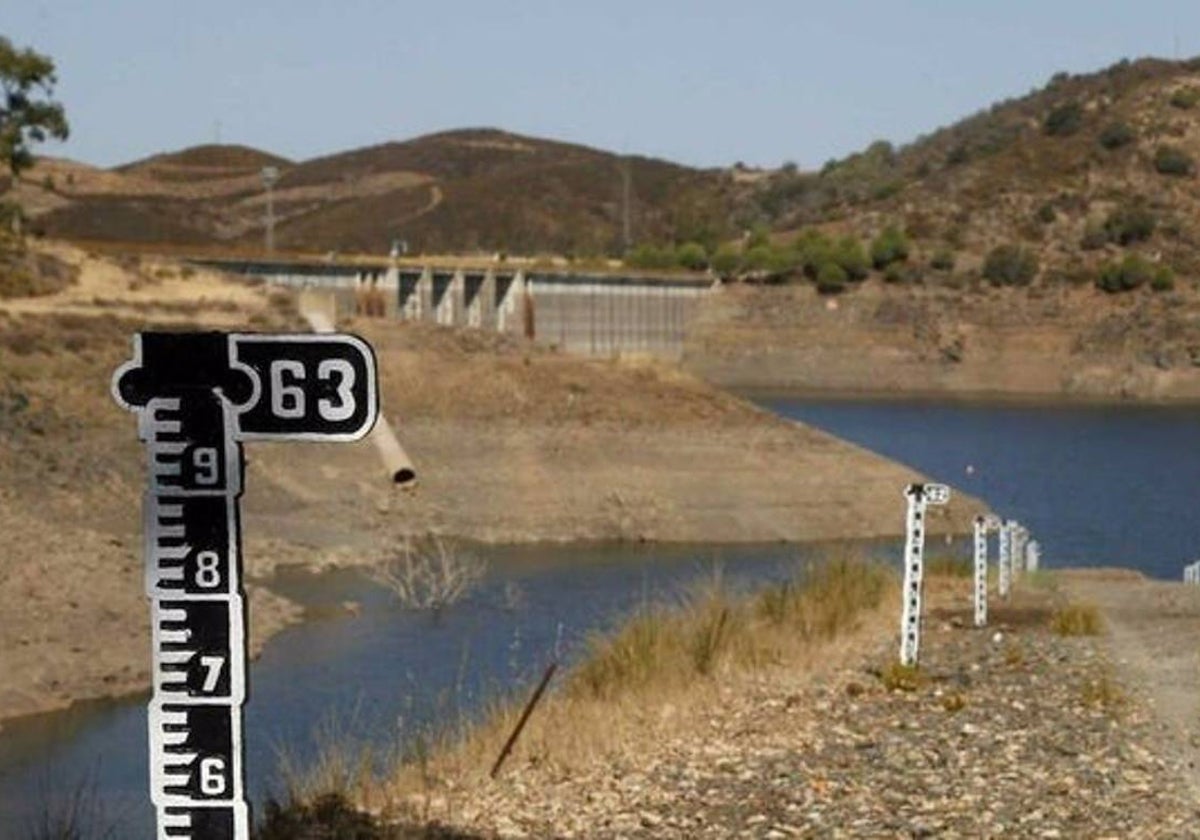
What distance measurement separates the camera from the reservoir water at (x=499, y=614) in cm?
1753

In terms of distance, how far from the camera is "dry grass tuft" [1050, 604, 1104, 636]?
61.8ft

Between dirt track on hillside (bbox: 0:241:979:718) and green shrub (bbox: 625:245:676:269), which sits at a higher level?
green shrub (bbox: 625:245:676:269)

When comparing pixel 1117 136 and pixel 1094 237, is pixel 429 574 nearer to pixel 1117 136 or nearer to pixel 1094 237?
pixel 1094 237

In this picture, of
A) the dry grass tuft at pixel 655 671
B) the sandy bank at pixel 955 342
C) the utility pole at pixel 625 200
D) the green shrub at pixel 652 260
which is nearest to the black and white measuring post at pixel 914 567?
the dry grass tuft at pixel 655 671

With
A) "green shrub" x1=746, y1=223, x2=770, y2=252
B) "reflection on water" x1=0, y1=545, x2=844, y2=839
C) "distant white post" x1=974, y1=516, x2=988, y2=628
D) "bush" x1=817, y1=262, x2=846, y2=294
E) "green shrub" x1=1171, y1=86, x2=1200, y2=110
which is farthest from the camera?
"green shrub" x1=1171, y1=86, x2=1200, y2=110

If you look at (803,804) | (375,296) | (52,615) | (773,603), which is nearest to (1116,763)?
(803,804)

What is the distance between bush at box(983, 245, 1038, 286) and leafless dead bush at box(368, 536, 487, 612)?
6666 centimetres

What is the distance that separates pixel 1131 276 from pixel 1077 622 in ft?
273

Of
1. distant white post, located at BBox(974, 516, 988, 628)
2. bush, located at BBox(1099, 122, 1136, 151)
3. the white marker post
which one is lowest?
the white marker post

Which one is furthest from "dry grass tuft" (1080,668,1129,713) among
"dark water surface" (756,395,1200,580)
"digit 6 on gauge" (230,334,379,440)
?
"dark water surface" (756,395,1200,580)

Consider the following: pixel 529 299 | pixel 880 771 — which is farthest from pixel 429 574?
pixel 529 299

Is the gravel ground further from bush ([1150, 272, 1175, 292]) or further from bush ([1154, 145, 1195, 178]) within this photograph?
bush ([1154, 145, 1195, 178])

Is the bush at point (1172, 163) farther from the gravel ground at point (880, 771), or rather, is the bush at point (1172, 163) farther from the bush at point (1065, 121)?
the gravel ground at point (880, 771)

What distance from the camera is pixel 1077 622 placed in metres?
19.0
